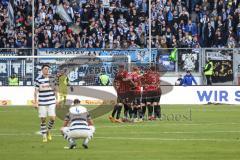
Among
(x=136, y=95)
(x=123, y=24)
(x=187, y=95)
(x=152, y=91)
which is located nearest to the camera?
(x=136, y=95)

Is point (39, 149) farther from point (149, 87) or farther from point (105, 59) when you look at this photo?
point (105, 59)

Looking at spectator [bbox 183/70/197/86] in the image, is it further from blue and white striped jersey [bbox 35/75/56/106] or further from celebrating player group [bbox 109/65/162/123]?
blue and white striped jersey [bbox 35/75/56/106]

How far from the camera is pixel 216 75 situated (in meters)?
52.0

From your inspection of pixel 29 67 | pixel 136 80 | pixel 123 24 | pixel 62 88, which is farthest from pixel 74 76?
pixel 136 80

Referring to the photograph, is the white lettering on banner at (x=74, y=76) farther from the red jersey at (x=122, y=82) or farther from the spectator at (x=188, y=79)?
the red jersey at (x=122, y=82)

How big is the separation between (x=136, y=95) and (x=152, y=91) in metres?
0.84

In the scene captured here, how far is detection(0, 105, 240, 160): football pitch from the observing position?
22.9 meters

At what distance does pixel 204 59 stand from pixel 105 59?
5985 mm

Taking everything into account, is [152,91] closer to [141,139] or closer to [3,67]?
[141,139]

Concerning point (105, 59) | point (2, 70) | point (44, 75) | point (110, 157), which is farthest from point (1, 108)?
point (110, 157)

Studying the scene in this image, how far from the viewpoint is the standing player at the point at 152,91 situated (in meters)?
38.4

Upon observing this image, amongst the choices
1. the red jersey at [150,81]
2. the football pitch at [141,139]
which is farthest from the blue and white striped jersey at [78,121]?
the red jersey at [150,81]

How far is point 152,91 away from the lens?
38.7 metres

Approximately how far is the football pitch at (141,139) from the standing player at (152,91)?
0.65m
